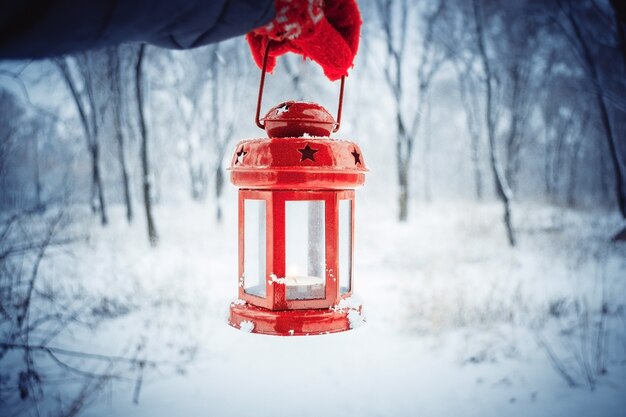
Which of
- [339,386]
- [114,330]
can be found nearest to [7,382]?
[114,330]

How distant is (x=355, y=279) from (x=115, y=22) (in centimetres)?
596

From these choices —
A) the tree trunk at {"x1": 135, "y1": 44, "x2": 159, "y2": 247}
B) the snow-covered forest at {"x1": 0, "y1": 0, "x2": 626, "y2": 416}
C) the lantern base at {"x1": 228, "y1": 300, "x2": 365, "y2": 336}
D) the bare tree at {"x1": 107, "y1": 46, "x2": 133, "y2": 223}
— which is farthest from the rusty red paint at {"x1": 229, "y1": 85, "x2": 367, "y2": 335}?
the bare tree at {"x1": 107, "y1": 46, "x2": 133, "y2": 223}

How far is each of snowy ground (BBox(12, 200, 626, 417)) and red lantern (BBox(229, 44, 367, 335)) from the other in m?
1.65

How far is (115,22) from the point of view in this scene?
806 mm

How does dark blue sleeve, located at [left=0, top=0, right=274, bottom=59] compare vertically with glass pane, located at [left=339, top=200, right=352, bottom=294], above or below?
above

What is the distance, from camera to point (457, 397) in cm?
338

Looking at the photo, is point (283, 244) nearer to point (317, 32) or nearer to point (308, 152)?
point (308, 152)

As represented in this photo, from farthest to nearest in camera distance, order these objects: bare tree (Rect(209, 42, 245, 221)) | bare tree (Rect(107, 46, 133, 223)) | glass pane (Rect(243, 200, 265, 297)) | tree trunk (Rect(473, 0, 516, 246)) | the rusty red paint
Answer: bare tree (Rect(209, 42, 245, 221))
bare tree (Rect(107, 46, 133, 223))
tree trunk (Rect(473, 0, 516, 246))
glass pane (Rect(243, 200, 265, 297))
the rusty red paint

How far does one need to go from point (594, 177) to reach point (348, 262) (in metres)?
33.3

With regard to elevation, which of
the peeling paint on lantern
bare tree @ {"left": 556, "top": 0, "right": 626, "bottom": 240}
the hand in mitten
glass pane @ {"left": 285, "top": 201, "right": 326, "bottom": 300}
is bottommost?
the peeling paint on lantern

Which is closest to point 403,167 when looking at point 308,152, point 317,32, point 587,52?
point 587,52

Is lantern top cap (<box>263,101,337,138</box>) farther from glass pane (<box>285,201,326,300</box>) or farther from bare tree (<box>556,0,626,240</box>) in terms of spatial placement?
bare tree (<box>556,0,626,240</box>)

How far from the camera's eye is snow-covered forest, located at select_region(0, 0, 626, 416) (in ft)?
10.6

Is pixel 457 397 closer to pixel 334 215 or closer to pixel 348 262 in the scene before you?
pixel 348 262
